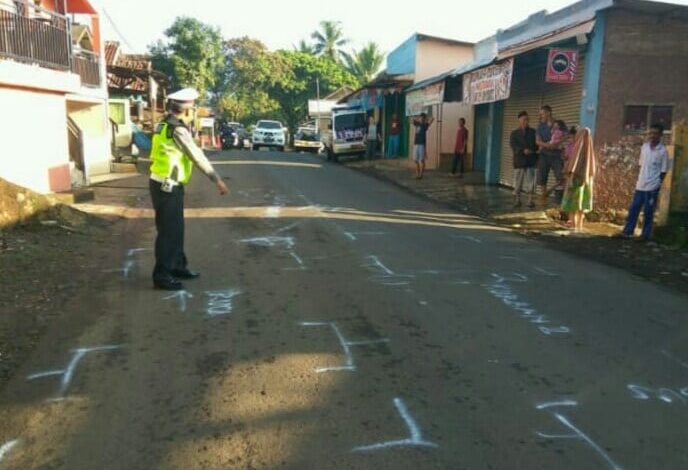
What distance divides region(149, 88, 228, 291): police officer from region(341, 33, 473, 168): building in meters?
13.7

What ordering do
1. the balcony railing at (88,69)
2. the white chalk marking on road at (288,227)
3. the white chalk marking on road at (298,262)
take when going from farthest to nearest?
1. the balcony railing at (88,69)
2. the white chalk marking on road at (288,227)
3. the white chalk marking on road at (298,262)

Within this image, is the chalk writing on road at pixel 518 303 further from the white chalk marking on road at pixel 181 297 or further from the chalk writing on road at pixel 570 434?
the white chalk marking on road at pixel 181 297

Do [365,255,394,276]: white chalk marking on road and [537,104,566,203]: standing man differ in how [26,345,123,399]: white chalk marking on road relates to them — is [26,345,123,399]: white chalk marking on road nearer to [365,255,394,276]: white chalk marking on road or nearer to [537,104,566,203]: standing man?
[365,255,394,276]: white chalk marking on road

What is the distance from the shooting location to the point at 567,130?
38.5 feet

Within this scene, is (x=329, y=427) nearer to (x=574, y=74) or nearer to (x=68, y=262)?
(x=68, y=262)

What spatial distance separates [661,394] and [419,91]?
732 inches

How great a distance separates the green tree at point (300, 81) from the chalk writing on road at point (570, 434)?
5488cm

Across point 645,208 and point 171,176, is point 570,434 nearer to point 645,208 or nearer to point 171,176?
point 171,176

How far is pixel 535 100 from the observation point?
14.9 metres

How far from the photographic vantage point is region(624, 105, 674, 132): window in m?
12.1

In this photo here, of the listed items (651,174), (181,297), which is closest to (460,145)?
(651,174)

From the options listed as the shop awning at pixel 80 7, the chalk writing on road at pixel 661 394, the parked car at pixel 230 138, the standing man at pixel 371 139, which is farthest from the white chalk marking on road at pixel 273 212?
the parked car at pixel 230 138

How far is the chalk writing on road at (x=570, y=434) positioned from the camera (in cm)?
311

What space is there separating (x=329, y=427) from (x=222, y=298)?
2635 millimetres
